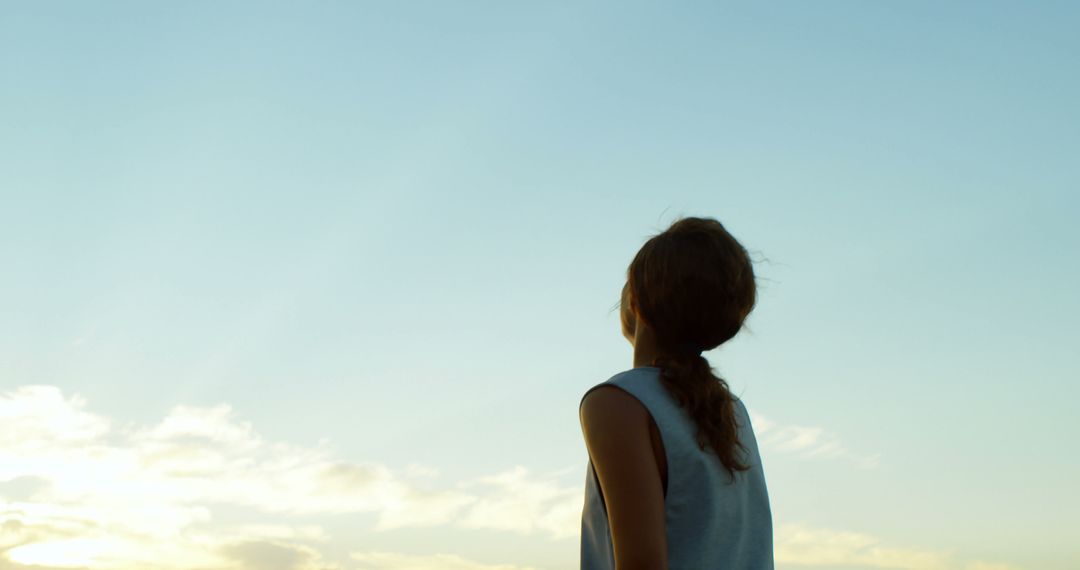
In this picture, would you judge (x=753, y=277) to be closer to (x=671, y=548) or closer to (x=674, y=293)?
(x=674, y=293)

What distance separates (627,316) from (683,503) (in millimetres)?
771

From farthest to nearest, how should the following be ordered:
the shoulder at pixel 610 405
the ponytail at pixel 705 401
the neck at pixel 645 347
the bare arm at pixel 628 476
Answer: the neck at pixel 645 347, the ponytail at pixel 705 401, the shoulder at pixel 610 405, the bare arm at pixel 628 476

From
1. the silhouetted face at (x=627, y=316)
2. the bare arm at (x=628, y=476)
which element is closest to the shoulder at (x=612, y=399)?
the bare arm at (x=628, y=476)

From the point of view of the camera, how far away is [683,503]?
3922 millimetres

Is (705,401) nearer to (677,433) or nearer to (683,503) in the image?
(677,433)

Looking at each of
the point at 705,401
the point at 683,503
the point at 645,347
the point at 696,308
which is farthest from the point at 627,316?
the point at 683,503

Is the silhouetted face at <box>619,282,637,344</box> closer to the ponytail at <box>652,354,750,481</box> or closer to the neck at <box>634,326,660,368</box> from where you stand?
the neck at <box>634,326,660,368</box>

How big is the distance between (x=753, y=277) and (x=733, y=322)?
0.21 meters

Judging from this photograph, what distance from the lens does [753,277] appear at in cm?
422

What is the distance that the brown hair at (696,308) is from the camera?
3.99 m

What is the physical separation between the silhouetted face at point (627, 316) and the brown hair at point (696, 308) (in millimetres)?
51

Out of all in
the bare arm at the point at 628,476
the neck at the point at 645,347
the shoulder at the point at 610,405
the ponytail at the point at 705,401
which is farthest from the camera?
the neck at the point at 645,347

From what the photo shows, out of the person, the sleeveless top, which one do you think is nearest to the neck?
the person

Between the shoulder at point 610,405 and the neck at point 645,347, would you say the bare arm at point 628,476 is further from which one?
the neck at point 645,347
